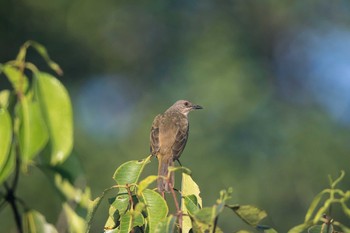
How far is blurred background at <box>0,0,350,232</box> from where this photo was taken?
16609mm

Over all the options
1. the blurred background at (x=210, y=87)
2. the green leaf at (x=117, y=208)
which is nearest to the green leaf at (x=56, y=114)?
the green leaf at (x=117, y=208)

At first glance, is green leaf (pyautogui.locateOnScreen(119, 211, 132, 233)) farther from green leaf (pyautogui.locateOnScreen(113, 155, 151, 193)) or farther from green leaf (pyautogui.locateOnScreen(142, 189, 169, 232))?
green leaf (pyautogui.locateOnScreen(113, 155, 151, 193))

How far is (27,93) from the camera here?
197 centimetres

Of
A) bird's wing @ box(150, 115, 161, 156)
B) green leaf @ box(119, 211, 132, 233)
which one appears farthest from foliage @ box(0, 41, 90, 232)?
bird's wing @ box(150, 115, 161, 156)

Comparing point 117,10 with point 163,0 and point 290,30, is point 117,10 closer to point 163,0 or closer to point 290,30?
point 163,0

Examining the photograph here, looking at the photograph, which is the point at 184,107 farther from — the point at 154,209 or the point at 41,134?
the point at 41,134

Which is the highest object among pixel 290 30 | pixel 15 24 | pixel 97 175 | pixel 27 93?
pixel 290 30

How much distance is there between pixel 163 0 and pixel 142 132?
616 centimetres

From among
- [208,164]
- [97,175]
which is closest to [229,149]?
[208,164]

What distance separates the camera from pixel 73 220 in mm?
1962

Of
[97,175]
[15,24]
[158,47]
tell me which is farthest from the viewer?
[158,47]

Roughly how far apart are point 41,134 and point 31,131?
22 mm

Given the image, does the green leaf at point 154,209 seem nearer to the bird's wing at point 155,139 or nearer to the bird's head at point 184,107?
the bird's wing at point 155,139

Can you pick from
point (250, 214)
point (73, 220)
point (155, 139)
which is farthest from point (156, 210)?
point (155, 139)
